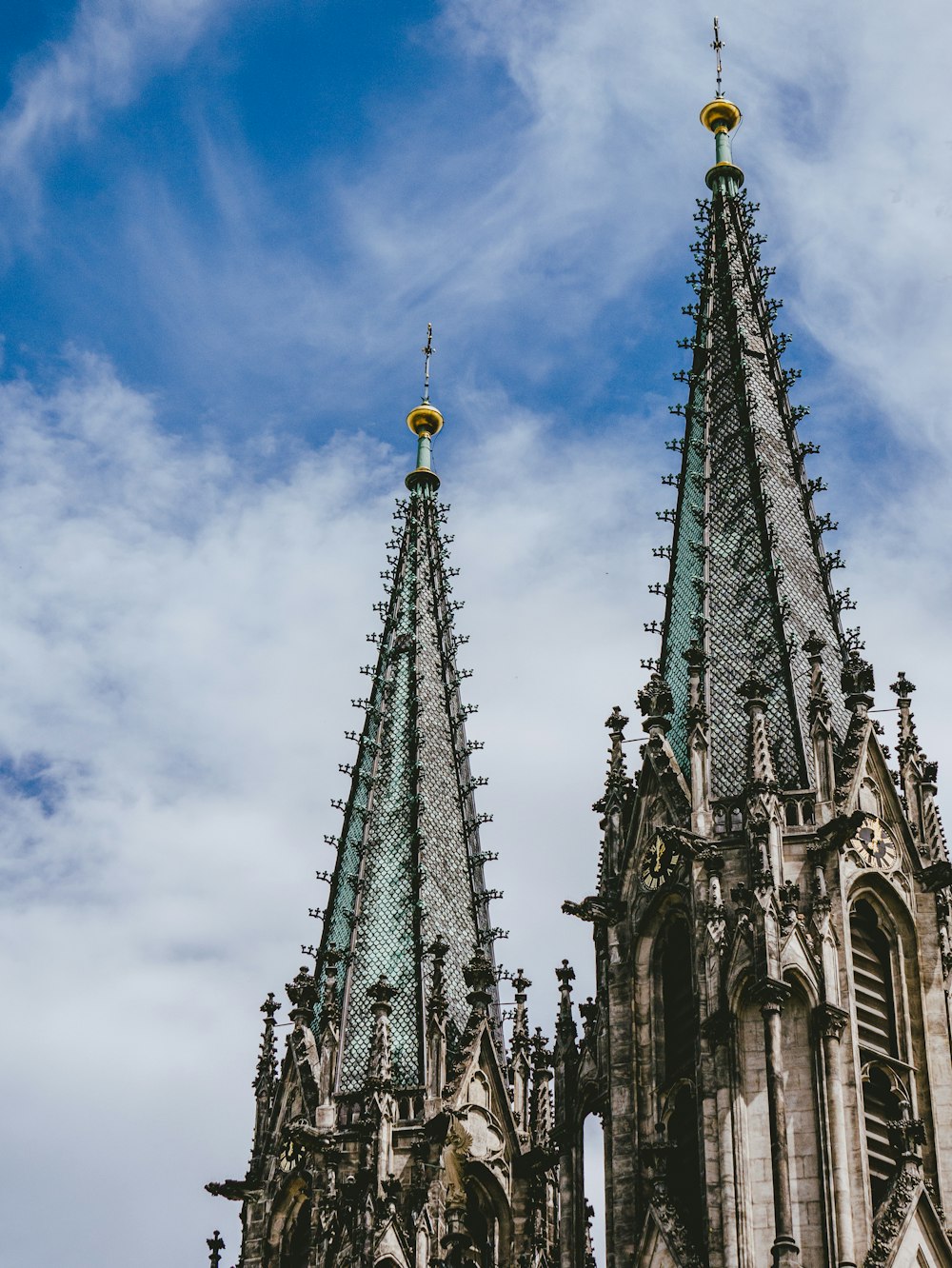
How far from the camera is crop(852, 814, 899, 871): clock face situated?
42875 mm

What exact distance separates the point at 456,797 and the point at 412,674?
3.26 m

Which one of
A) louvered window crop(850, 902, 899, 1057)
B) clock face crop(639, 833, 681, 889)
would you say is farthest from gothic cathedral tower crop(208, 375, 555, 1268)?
louvered window crop(850, 902, 899, 1057)

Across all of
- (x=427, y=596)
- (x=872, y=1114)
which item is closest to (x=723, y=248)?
(x=427, y=596)

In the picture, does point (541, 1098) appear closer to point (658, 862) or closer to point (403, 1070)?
point (403, 1070)

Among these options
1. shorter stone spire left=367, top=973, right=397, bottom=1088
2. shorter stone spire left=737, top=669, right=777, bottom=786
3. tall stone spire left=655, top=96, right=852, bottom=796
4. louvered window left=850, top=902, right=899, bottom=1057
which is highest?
tall stone spire left=655, top=96, right=852, bottom=796

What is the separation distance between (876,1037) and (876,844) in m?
3.58

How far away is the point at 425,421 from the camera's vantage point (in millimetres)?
63062

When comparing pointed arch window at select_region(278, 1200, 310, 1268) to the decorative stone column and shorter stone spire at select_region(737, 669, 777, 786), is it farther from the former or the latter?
the decorative stone column

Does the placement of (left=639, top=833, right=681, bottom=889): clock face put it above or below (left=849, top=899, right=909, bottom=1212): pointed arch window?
above

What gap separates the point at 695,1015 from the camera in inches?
1630

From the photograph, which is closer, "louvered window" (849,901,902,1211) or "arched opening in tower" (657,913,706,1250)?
"louvered window" (849,901,902,1211)

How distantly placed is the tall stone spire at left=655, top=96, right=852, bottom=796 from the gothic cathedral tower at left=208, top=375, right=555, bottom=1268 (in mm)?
8193

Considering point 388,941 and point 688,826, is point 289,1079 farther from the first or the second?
point 688,826

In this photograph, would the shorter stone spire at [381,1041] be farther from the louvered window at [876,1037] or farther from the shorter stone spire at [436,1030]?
the louvered window at [876,1037]
